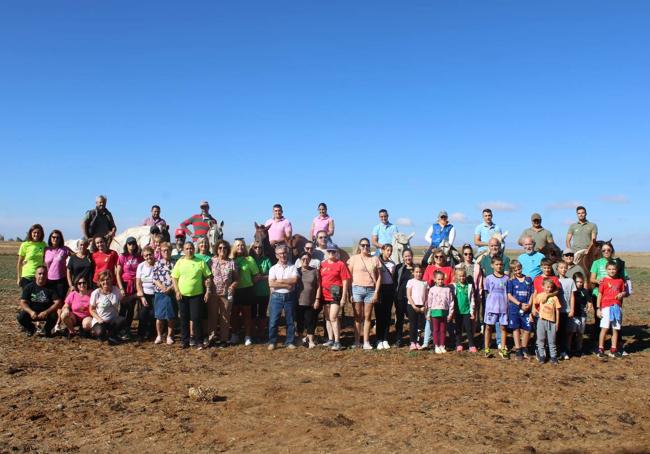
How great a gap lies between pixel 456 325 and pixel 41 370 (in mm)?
6164

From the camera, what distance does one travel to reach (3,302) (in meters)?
13.7

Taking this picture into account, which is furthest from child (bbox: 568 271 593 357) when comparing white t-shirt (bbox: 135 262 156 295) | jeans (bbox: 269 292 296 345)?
white t-shirt (bbox: 135 262 156 295)

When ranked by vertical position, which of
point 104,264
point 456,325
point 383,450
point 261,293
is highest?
point 104,264

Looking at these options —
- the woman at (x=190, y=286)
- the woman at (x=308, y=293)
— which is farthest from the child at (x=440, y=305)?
the woman at (x=190, y=286)

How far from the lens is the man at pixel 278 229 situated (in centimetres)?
987

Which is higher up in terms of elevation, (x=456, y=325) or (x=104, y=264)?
(x=104, y=264)

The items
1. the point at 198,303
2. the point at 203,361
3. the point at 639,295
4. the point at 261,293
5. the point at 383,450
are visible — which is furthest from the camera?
the point at 639,295

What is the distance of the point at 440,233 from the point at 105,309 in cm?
602

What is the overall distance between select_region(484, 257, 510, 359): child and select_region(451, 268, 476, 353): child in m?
0.25

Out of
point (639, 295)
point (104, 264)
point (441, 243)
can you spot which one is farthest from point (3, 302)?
point (639, 295)

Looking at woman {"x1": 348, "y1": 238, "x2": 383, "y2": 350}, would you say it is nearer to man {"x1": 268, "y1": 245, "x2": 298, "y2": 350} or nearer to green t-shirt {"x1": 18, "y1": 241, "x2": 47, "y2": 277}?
man {"x1": 268, "y1": 245, "x2": 298, "y2": 350}

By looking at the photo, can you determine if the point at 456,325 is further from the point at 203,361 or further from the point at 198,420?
the point at 198,420

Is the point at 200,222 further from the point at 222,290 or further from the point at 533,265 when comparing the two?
the point at 533,265

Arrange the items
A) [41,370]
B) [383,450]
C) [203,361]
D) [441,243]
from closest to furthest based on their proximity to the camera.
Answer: [383,450]
[41,370]
[203,361]
[441,243]
